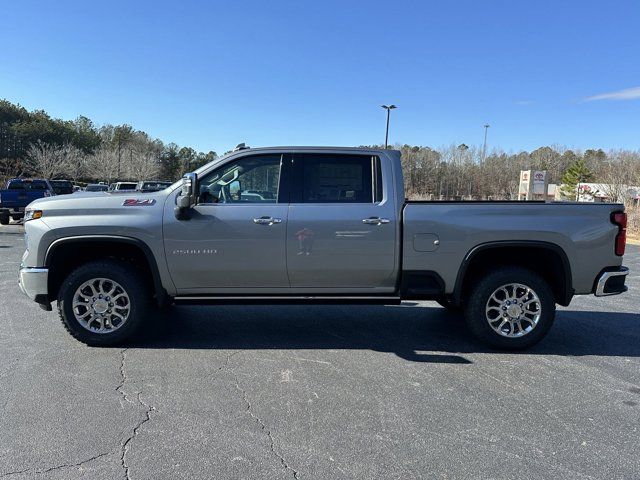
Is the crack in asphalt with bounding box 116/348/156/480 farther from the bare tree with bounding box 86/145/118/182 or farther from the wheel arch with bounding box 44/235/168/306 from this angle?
the bare tree with bounding box 86/145/118/182

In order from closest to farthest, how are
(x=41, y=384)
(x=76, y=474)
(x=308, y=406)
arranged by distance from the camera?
(x=76, y=474)
(x=308, y=406)
(x=41, y=384)

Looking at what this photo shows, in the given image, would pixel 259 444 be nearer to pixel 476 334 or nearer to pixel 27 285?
pixel 476 334

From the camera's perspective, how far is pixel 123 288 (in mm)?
5117

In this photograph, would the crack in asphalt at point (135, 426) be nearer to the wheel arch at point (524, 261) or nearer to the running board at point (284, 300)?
the running board at point (284, 300)

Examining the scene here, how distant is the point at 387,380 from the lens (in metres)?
4.41

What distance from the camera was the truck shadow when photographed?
17.5ft

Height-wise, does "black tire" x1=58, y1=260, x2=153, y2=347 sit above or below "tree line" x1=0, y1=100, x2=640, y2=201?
below

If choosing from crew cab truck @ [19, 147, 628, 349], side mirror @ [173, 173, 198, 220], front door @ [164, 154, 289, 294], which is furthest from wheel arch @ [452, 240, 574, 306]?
side mirror @ [173, 173, 198, 220]

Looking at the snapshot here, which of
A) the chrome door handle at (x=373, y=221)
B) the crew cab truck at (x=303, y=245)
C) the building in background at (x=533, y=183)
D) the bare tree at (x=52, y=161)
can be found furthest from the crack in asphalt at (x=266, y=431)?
the bare tree at (x=52, y=161)

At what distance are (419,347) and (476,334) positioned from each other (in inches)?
24.2

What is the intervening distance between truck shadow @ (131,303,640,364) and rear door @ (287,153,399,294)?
2.36ft

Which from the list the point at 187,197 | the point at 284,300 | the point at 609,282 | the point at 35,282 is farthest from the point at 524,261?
the point at 35,282

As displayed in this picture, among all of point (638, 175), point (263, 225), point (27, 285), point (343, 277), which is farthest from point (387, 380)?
point (638, 175)

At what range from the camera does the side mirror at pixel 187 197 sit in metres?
4.90
